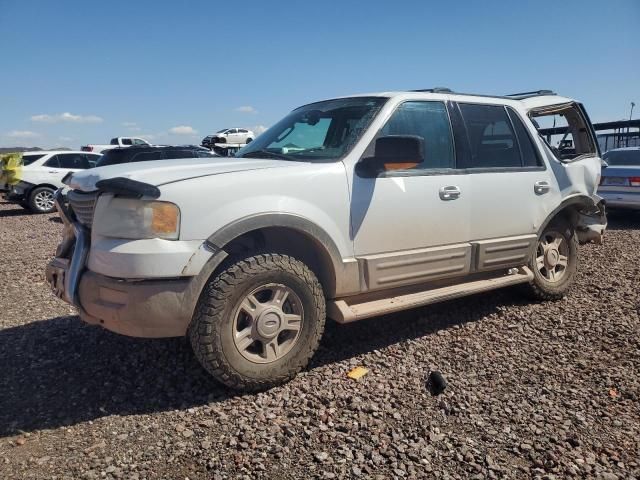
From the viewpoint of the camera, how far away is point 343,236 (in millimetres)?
3340

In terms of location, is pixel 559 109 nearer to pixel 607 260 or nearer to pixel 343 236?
pixel 607 260

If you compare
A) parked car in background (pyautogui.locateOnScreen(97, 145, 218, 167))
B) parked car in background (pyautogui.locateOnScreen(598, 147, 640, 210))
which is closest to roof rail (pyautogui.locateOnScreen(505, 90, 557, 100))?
parked car in background (pyautogui.locateOnScreen(598, 147, 640, 210))

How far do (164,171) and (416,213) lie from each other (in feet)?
5.86

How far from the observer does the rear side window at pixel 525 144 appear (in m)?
4.54

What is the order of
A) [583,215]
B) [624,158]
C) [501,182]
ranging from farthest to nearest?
[624,158]
[583,215]
[501,182]

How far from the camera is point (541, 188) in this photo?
4516mm

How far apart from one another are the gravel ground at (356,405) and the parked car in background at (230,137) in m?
31.4

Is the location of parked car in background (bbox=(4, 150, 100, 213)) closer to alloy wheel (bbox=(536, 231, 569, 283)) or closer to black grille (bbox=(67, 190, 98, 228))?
black grille (bbox=(67, 190, 98, 228))

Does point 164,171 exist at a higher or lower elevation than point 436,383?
higher

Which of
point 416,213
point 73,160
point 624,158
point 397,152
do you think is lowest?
point 416,213

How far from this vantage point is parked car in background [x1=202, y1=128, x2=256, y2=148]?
35.3m

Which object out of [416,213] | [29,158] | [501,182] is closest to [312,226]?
[416,213]

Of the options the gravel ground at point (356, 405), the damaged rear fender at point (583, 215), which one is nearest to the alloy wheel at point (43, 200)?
the gravel ground at point (356, 405)

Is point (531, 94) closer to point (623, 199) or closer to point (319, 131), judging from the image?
point (319, 131)
